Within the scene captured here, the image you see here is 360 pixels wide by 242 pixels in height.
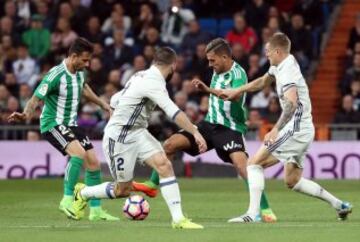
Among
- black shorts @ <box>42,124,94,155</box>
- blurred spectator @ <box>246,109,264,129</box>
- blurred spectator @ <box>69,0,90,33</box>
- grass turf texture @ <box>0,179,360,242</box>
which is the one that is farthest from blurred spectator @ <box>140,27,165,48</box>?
black shorts @ <box>42,124,94,155</box>

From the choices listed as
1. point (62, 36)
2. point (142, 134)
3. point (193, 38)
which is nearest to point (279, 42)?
point (142, 134)

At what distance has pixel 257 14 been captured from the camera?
27.2m

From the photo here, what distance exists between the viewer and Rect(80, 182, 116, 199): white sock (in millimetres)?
14391

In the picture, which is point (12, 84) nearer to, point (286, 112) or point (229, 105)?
point (229, 105)

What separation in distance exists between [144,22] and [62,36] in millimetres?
1732

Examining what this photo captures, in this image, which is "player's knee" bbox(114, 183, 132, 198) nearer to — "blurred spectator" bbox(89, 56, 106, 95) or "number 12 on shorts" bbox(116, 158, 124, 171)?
"number 12 on shorts" bbox(116, 158, 124, 171)

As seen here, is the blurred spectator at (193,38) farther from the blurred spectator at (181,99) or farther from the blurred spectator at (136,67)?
the blurred spectator at (181,99)

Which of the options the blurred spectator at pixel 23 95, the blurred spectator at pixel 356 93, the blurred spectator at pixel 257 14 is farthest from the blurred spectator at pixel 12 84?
the blurred spectator at pixel 356 93

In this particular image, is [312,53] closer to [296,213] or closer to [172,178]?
[296,213]

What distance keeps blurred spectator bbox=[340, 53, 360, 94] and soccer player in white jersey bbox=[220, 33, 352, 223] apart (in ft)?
Answer: 34.9

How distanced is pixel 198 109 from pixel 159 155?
36.8 ft

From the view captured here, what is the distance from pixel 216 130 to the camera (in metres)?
15.7

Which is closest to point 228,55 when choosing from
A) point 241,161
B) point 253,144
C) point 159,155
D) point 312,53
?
point 241,161

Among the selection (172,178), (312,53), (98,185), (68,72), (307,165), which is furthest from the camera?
(312,53)
